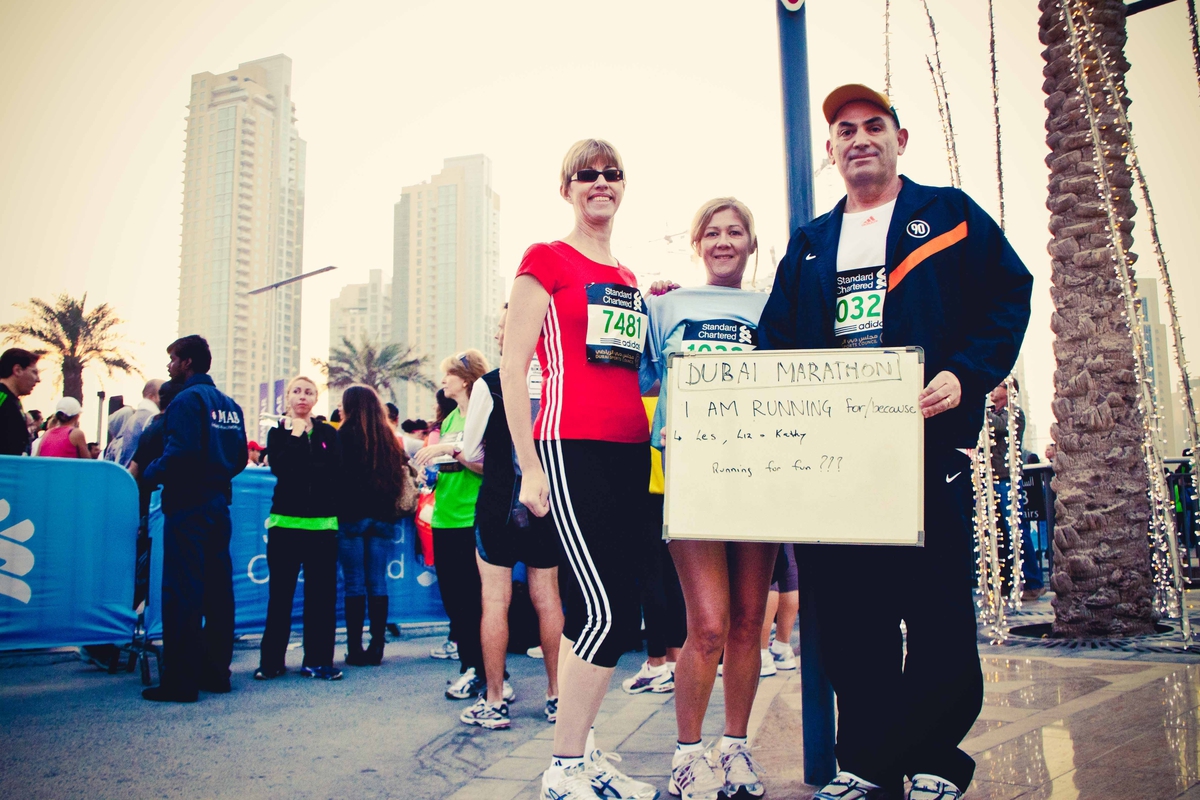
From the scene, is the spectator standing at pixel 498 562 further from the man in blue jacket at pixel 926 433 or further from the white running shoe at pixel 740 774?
the man in blue jacket at pixel 926 433

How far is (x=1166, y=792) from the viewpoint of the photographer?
2395 millimetres

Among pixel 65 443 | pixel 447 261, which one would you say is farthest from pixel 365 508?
pixel 447 261

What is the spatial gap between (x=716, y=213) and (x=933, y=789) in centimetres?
209

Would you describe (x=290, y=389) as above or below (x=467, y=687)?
above

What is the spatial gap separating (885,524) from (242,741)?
3219 millimetres

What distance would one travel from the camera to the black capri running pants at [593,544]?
8.42ft

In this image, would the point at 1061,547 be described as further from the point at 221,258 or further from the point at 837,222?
the point at 221,258

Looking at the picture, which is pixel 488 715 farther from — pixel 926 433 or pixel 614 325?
pixel 926 433

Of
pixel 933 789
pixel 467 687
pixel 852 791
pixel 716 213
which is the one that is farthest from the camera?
pixel 467 687

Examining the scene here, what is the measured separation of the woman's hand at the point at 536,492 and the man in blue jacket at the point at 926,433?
83 centimetres

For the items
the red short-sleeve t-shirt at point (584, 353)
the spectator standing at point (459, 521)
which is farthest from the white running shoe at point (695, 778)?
the spectator standing at point (459, 521)

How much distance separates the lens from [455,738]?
389cm

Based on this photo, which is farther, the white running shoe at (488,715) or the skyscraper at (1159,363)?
the skyscraper at (1159,363)

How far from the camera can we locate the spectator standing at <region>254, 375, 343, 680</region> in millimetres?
5602
